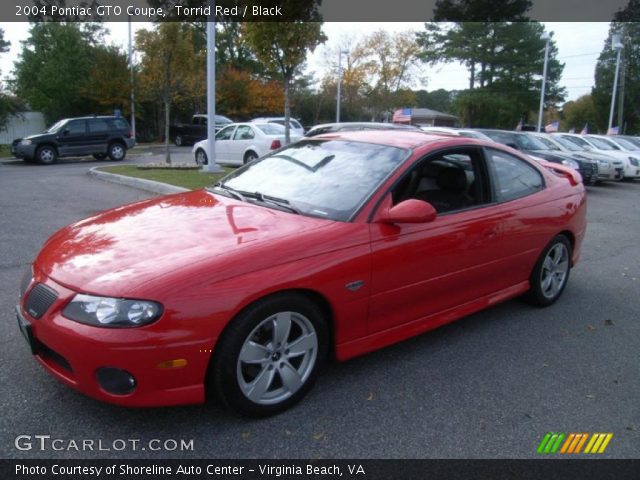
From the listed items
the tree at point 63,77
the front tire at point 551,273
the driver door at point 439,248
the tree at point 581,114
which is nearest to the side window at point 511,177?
the driver door at point 439,248

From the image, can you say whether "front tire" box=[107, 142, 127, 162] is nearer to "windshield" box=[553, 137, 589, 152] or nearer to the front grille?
"windshield" box=[553, 137, 589, 152]

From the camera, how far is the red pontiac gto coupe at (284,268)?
254 cm

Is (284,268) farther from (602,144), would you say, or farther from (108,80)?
(108,80)

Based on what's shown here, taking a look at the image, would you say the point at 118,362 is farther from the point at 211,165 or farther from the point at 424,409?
the point at 211,165

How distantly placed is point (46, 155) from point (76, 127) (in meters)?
1.43

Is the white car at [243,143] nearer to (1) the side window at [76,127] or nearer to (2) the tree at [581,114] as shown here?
(1) the side window at [76,127]

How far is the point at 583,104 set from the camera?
60125 mm

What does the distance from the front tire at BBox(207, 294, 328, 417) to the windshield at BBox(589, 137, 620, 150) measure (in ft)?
61.4

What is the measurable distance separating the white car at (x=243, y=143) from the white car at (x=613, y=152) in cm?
982

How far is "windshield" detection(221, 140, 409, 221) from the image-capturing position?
135 inches

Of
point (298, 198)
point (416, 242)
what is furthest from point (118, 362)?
point (416, 242)

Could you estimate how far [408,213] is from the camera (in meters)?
3.23

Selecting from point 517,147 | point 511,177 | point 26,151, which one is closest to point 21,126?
point 26,151

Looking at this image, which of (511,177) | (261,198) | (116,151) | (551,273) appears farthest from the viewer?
(116,151)
